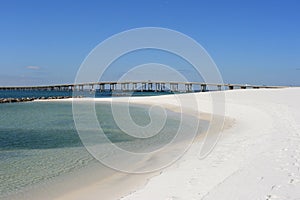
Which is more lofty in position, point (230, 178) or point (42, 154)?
point (230, 178)

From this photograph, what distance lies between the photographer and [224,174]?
6.40m

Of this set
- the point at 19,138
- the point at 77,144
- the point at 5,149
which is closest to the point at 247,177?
the point at 77,144

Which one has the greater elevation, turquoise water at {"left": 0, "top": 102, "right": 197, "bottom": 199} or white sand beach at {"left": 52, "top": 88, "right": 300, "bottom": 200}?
white sand beach at {"left": 52, "top": 88, "right": 300, "bottom": 200}

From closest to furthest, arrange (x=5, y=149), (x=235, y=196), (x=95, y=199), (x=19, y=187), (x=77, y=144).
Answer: (x=235, y=196), (x=95, y=199), (x=19, y=187), (x=5, y=149), (x=77, y=144)

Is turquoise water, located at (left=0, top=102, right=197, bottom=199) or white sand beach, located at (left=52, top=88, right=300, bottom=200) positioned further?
turquoise water, located at (left=0, top=102, right=197, bottom=199)

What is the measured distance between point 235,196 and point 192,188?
95cm

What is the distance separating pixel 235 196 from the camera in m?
4.93

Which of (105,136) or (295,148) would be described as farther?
(105,136)

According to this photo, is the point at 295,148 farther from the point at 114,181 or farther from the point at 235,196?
the point at 114,181

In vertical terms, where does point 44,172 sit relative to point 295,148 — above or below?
below

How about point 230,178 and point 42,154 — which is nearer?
point 230,178

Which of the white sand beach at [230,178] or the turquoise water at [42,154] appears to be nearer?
the white sand beach at [230,178]

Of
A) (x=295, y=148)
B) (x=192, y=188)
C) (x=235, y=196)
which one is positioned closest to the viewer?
(x=235, y=196)

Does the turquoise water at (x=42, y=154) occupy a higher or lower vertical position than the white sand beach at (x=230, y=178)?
lower
